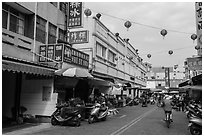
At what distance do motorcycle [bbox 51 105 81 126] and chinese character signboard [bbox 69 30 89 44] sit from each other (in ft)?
20.1

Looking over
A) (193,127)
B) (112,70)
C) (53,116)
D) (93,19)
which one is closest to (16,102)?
(53,116)

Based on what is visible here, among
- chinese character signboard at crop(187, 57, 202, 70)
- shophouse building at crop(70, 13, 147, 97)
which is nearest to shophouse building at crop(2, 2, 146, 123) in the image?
shophouse building at crop(70, 13, 147, 97)

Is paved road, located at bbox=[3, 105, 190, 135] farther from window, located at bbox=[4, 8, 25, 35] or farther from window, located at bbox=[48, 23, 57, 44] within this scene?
window, located at bbox=[48, 23, 57, 44]

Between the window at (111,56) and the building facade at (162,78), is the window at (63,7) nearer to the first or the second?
the window at (111,56)

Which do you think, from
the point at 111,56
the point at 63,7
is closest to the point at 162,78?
the point at 111,56

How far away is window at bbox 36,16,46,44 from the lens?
46.4ft

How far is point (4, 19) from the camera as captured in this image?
11.9 metres

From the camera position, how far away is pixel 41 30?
1455 cm

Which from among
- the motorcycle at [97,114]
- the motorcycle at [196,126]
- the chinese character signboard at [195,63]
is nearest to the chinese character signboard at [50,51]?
the motorcycle at [97,114]

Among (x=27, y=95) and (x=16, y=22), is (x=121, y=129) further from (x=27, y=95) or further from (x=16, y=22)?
(x=16, y=22)

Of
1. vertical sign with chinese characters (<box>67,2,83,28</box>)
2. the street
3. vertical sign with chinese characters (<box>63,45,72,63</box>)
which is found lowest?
the street

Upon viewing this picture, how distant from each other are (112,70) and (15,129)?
58.9 ft

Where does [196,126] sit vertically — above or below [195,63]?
below

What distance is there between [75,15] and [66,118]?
7.21 meters
